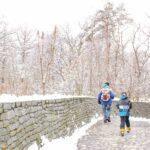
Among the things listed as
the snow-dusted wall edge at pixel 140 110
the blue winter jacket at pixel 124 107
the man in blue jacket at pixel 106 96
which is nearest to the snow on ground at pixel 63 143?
the blue winter jacket at pixel 124 107

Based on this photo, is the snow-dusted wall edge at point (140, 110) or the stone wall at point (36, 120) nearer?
the stone wall at point (36, 120)

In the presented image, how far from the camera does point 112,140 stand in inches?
524

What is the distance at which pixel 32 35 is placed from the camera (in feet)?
187

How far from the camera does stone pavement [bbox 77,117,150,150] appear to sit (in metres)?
11.9

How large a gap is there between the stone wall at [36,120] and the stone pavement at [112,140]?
2.26 feet

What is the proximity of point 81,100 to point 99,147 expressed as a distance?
6.10 metres

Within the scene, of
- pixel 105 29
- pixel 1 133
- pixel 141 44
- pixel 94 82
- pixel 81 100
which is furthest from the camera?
pixel 94 82

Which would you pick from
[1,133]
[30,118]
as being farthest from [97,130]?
[1,133]

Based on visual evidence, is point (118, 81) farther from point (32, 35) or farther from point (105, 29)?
point (32, 35)

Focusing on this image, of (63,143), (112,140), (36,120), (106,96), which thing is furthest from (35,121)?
(106,96)

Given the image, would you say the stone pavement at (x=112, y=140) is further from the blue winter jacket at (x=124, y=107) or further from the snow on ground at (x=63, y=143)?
the blue winter jacket at (x=124, y=107)

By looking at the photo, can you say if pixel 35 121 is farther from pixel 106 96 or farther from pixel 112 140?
pixel 106 96

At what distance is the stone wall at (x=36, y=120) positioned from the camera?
25.5 feet

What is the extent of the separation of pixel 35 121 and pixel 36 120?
0.10m
